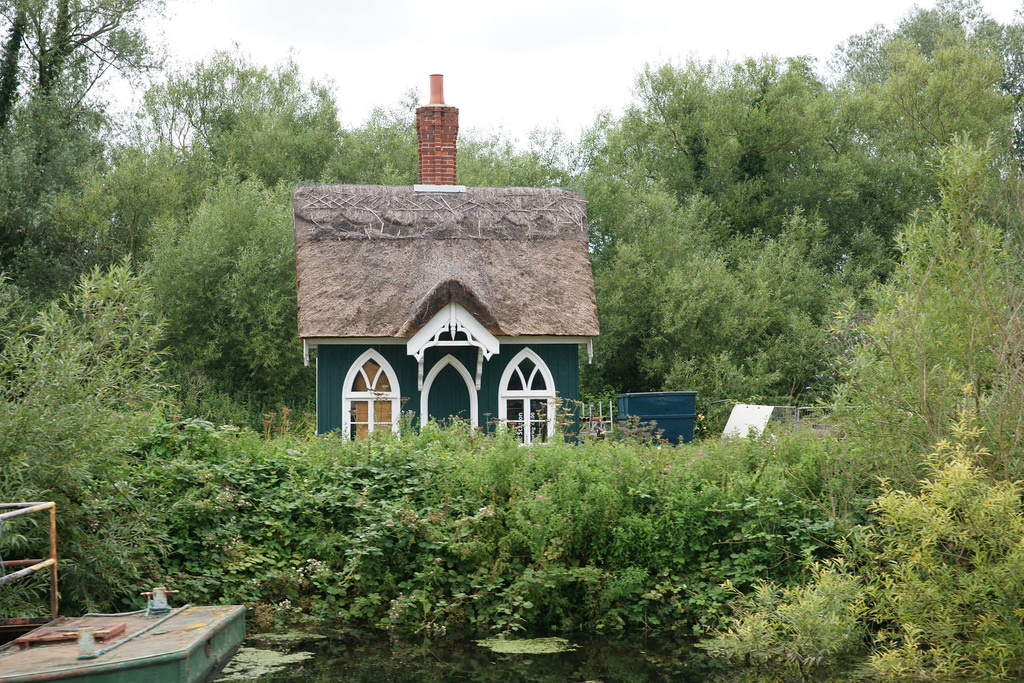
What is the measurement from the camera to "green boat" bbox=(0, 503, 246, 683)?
5680mm

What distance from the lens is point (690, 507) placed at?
9609 mm

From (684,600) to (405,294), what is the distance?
847 cm

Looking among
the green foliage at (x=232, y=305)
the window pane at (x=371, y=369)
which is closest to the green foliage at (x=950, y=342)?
the window pane at (x=371, y=369)

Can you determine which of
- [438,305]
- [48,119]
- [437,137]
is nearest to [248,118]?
[48,119]

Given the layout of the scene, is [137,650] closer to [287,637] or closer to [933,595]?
[287,637]

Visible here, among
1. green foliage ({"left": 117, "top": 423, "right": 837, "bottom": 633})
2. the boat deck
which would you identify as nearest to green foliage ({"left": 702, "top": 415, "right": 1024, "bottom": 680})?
green foliage ({"left": 117, "top": 423, "right": 837, "bottom": 633})

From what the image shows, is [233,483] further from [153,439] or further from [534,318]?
[534,318]

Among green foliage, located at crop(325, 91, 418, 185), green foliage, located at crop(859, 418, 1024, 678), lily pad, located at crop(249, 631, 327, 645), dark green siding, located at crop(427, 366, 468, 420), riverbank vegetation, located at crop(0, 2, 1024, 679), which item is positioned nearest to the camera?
green foliage, located at crop(859, 418, 1024, 678)

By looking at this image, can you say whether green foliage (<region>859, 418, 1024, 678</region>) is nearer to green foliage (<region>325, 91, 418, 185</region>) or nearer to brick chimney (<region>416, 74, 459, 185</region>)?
brick chimney (<region>416, 74, 459, 185</region>)

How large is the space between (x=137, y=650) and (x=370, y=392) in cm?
1030

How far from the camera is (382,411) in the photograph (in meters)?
16.4

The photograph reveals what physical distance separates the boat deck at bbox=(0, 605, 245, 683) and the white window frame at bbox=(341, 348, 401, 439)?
8.93 metres

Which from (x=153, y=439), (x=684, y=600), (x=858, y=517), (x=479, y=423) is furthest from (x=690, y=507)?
(x=479, y=423)

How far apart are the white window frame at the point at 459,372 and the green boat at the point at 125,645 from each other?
911 cm
